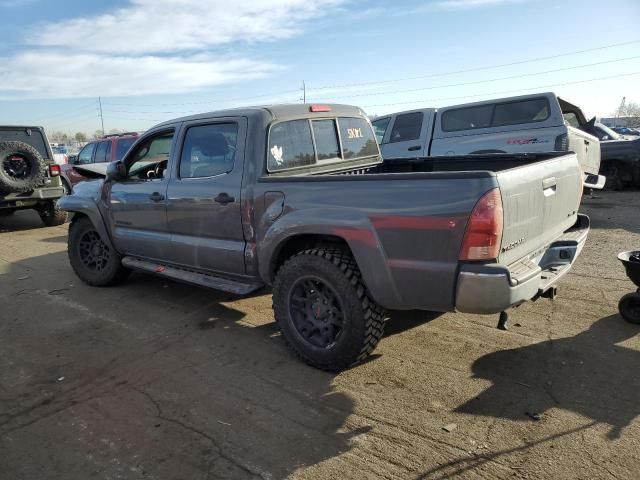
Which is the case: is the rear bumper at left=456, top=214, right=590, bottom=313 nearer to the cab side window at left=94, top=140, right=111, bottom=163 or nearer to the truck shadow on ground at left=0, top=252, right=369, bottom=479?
the truck shadow on ground at left=0, top=252, right=369, bottom=479

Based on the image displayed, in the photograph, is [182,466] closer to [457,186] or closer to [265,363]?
[265,363]

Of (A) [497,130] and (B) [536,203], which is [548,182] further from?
(A) [497,130]

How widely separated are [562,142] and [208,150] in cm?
600

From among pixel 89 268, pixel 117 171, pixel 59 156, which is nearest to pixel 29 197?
pixel 89 268

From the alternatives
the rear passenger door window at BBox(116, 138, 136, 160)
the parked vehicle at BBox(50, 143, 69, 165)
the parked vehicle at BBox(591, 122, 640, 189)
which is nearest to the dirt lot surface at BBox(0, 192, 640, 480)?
the rear passenger door window at BBox(116, 138, 136, 160)

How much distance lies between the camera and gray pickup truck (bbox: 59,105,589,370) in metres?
2.82

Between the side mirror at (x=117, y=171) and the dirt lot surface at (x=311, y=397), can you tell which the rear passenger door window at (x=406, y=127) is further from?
the side mirror at (x=117, y=171)

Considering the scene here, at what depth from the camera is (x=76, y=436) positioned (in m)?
2.87

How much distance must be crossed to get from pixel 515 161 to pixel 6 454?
14.0 ft

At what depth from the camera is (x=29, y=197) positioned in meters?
9.60

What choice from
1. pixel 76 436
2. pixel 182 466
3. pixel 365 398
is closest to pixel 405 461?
pixel 365 398

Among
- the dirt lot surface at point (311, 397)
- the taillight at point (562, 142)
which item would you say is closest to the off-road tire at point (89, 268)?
the dirt lot surface at point (311, 397)

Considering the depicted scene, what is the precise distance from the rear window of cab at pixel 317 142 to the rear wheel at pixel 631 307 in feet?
8.55

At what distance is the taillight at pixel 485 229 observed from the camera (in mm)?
2695
